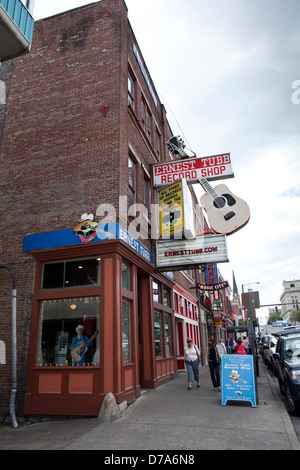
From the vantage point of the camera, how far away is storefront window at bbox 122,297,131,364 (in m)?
8.95

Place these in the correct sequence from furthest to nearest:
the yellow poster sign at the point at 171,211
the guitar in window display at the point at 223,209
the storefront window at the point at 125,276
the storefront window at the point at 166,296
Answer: the storefront window at the point at 166,296 → the yellow poster sign at the point at 171,211 → the guitar in window display at the point at 223,209 → the storefront window at the point at 125,276

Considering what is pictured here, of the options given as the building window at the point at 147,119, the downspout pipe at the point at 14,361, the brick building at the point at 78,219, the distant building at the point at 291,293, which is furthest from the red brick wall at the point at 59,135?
the distant building at the point at 291,293

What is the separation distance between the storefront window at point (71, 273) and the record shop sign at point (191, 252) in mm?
3663

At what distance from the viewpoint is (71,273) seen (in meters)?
8.99

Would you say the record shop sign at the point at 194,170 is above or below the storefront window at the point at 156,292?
above

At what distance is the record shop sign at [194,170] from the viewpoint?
38.4ft

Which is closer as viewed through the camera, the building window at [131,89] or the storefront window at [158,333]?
the building window at [131,89]

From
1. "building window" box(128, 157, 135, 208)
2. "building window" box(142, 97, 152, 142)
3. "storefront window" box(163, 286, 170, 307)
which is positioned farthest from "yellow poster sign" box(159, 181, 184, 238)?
"storefront window" box(163, 286, 170, 307)

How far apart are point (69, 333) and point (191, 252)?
4918mm

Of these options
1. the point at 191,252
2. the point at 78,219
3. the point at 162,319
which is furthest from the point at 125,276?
the point at 162,319

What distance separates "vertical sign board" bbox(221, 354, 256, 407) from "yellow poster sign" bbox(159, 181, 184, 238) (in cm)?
434

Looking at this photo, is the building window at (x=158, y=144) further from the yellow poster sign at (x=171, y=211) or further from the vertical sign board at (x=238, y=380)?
the vertical sign board at (x=238, y=380)

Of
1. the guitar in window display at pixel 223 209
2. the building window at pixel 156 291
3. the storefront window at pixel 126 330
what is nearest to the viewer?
the storefront window at pixel 126 330

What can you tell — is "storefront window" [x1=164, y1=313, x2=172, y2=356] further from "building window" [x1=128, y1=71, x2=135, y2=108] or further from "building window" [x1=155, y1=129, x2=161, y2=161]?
"building window" [x1=128, y1=71, x2=135, y2=108]
